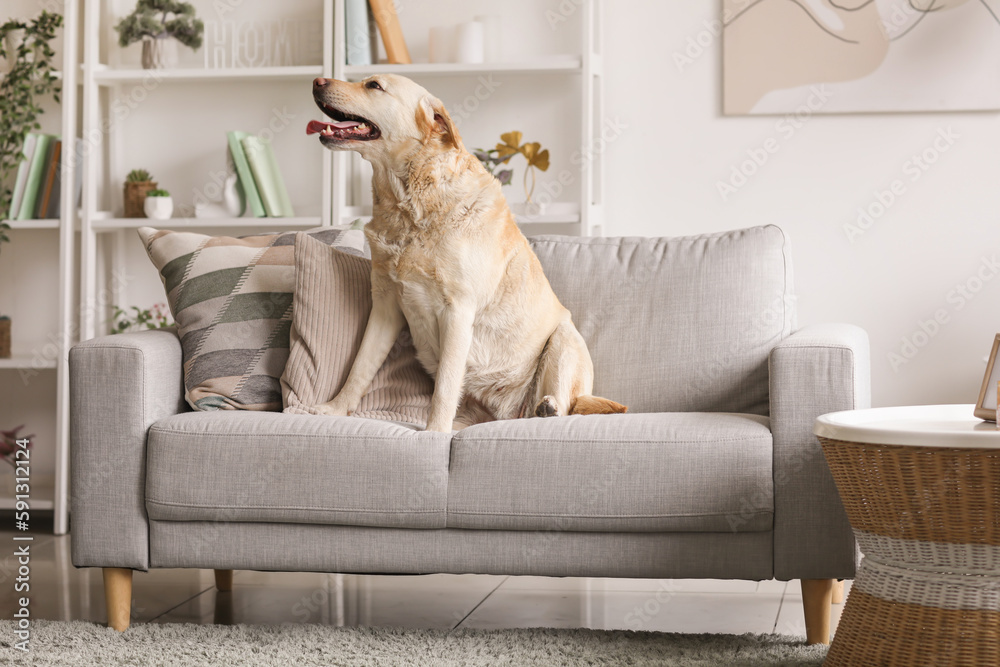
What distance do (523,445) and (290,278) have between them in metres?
0.81

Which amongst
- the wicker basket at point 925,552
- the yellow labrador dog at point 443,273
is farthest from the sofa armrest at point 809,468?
the yellow labrador dog at point 443,273

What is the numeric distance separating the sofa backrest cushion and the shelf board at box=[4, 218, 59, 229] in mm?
1861

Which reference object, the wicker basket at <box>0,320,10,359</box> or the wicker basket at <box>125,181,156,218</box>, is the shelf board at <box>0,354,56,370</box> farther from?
the wicker basket at <box>125,181,156,218</box>

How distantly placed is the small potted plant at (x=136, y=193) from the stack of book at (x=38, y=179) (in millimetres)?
168

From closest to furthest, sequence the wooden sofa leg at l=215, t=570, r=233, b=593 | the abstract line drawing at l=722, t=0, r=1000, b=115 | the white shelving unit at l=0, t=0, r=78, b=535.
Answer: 1. the wooden sofa leg at l=215, t=570, r=233, b=593
2. the abstract line drawing at l=722, t=0, r=1000, b=115
3. the white shelving unit at l=0, t=0, r=78, b=535

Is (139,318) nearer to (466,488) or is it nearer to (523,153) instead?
(523,153)

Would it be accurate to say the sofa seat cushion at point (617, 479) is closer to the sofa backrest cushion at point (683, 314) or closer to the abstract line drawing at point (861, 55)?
Result: the sofa backrest cushion at point (683, 314)

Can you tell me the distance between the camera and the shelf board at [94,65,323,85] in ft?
11.0

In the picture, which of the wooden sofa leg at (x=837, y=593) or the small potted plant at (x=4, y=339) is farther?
the small potted plant at (x=4, y=339)

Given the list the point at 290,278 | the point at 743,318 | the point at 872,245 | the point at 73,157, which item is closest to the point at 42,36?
the point at 73,157

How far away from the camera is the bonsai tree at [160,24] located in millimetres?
3449

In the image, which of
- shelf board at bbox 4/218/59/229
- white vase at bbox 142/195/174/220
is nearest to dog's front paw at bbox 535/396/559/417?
white vase at bbox 142/195/174/220

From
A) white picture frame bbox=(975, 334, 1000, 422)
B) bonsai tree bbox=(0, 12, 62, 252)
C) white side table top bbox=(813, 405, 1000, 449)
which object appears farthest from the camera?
bonsai tree bbox=(0, 12, 62, 252)

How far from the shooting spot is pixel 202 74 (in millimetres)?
3404
